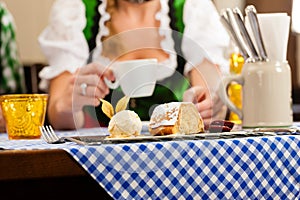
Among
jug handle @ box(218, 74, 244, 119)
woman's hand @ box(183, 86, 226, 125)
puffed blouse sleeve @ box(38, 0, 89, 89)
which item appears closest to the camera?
woman's hand @ box(183, 86, 226, 125)

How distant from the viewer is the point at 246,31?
4.54ft

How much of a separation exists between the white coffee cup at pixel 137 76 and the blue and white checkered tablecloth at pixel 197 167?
26 cm

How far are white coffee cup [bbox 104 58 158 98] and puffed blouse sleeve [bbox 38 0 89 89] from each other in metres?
0.73

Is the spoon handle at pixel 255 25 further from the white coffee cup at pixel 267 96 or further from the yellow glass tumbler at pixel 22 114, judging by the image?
the yellow glass tumbler at pixel 22 114

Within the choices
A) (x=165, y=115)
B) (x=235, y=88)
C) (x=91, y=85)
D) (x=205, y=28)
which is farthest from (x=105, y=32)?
(x=165, y=115)

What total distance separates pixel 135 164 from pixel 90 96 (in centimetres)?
28

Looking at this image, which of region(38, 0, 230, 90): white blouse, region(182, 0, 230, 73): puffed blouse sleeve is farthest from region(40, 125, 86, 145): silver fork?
region(182, 0, 230, 73): puffed blouse sleeve

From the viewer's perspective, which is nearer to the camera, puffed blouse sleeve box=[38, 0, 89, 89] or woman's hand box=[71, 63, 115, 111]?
woman's hand box=[71, 63, 115, 111]

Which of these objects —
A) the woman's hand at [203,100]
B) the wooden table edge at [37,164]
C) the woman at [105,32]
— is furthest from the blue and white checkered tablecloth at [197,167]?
the woman at [105,32]

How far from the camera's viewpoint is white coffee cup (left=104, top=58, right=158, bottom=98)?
1.31m

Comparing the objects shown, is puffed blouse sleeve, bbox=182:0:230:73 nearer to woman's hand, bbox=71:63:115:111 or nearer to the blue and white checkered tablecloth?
woman's hand, bbox=71:63:115:111

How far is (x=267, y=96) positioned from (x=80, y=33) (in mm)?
938

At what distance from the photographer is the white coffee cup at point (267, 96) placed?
1390 mm

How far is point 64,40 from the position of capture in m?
2.16
